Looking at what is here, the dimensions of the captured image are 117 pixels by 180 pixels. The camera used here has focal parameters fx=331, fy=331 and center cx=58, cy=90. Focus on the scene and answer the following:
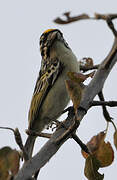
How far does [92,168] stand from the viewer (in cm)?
250

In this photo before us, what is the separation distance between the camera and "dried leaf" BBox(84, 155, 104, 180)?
2.48 meters

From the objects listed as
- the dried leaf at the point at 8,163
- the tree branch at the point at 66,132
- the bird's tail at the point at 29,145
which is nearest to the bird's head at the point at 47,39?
the bird's tail at the point at 29,145

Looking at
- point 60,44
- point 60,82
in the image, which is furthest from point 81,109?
point 60,44

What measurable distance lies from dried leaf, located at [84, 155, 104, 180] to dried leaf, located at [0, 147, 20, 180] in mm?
745

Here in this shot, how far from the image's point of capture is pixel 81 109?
2217 mm

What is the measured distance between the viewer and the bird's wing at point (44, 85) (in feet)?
16.5

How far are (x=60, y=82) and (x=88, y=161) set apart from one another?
2.51m

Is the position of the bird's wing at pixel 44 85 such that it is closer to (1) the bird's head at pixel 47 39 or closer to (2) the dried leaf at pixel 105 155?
(1) the bird's head at pixel 47 39

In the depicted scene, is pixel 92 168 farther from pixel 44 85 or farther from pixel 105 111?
pixel 44 85

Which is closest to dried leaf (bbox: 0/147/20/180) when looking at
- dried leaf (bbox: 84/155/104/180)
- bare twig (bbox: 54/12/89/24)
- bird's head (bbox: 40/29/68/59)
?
dried leaf (bbox: 84/155/104/180)

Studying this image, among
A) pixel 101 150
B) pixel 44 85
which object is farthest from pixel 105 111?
pixel 44 85

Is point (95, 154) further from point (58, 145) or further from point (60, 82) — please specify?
point (60, 82)

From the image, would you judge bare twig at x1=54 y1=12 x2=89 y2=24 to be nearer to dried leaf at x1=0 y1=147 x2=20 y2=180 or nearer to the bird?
dried leaf at x1=0 y1=147 x2=20 y2=180

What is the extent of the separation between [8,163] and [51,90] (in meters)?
3.20
